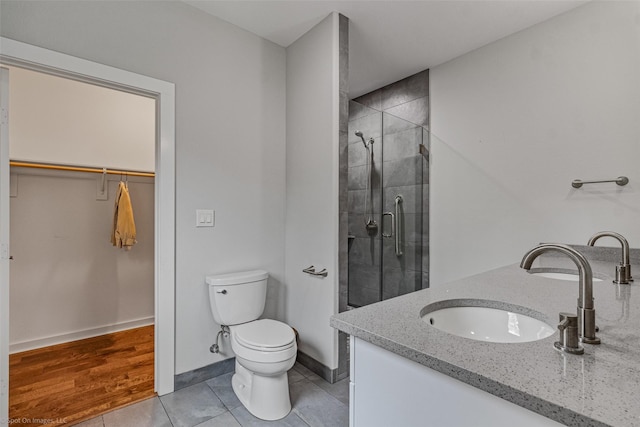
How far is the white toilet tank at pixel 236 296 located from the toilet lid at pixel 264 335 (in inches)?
3.3

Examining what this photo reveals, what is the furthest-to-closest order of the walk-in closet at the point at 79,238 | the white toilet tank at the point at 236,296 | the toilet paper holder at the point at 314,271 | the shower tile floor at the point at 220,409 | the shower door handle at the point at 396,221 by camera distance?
the shower door handle at the point at 396,221 → the walk-in closet at the point at 79,238 → the toilet paper holder at the point at 314,271 → the white toilet tank at the point at 236,296 → the shower tile floor at the point at 220,409

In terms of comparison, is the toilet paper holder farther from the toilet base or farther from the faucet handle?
the faucet handle

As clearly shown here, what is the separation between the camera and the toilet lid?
1.72 meters

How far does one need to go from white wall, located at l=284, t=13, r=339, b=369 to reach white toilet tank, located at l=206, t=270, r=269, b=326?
35 cm

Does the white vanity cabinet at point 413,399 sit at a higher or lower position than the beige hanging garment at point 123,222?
lower

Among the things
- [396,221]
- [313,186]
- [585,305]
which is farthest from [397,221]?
[585,305]

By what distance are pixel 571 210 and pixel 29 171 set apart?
399cm

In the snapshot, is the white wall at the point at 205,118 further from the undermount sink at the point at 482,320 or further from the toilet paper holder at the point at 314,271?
the undermount sink at the point at 482,320

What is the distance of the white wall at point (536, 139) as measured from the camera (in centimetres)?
188

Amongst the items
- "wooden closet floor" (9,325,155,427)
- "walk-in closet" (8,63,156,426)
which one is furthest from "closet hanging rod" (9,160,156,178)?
"wooden closet floor" (9,325,155,427)

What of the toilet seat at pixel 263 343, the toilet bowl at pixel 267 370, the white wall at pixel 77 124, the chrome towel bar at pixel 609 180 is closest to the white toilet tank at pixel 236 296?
A: the toilet seat at pixel 263 343

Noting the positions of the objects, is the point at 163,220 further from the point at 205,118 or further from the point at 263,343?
the point at 263,343

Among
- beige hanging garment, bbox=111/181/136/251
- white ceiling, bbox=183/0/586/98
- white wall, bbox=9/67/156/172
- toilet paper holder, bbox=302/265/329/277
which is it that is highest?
white ceiling, bbox=183/0/586/98

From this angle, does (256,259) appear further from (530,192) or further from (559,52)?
(559,52)
